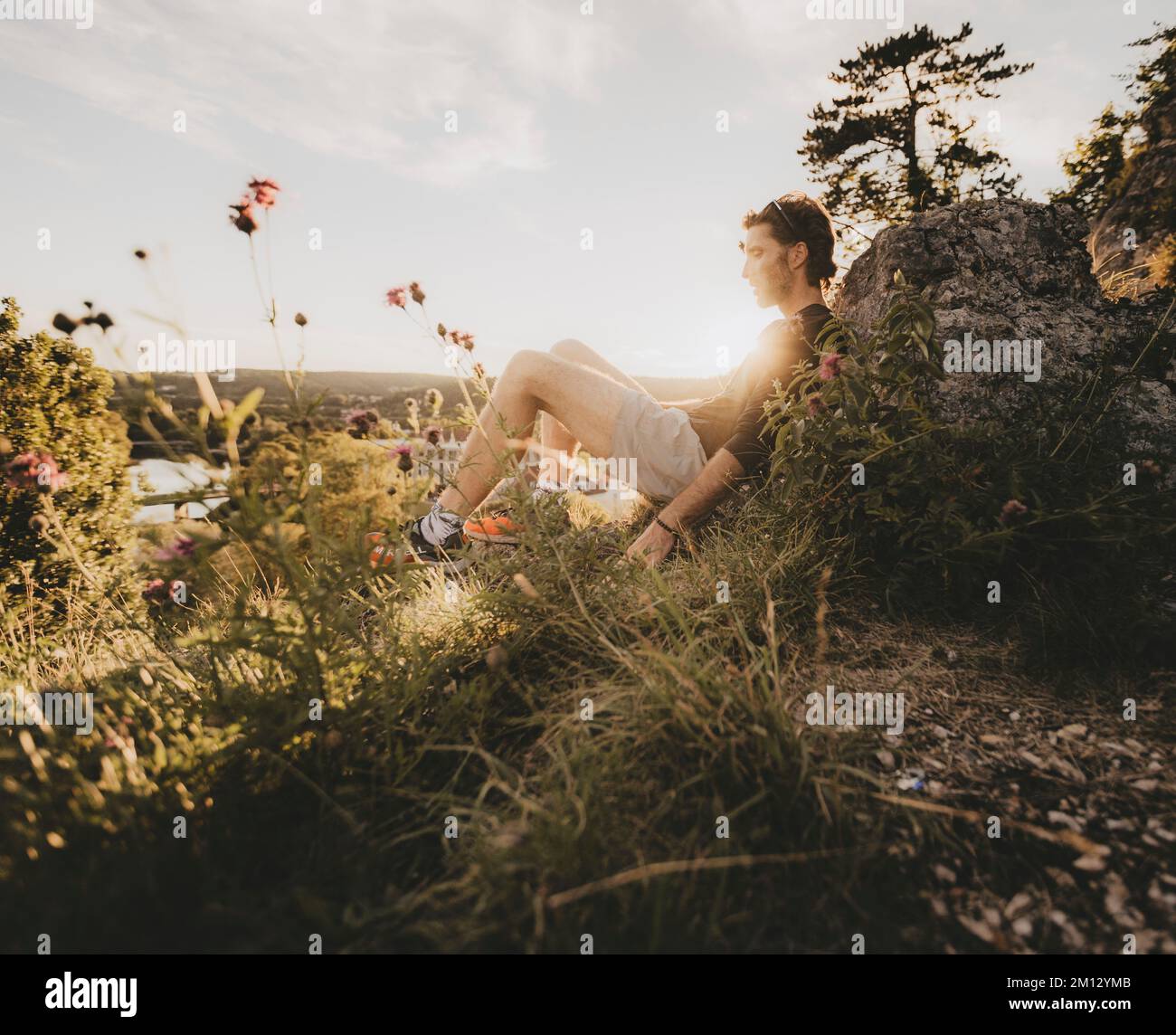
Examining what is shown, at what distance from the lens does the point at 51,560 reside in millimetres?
4273

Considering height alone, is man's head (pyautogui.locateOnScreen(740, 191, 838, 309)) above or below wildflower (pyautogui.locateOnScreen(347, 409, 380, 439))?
above

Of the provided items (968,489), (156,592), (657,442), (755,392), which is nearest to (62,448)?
(156,592)

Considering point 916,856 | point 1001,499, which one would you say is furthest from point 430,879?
point 1001,499

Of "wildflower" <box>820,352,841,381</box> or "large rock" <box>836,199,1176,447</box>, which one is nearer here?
"wildflower" <box>820,352,841,381</box>

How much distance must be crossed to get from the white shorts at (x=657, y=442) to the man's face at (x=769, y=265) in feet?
3.45

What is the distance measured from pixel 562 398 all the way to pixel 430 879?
2.58 metres
